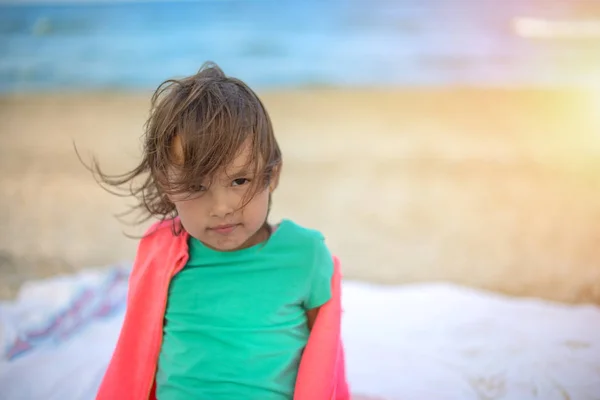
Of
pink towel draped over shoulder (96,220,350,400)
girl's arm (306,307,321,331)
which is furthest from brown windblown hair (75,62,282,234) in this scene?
girl's arm (306,307,321,331)

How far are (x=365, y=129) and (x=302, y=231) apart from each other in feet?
8.59

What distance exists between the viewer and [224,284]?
3.74 feet

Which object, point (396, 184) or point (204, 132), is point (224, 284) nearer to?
point (204, 132)

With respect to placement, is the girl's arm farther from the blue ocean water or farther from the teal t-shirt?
the blue ocean water

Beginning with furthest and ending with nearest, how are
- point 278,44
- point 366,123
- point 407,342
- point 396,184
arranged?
point 278,44 → point 366,123 → point 396,184 → point 407,342

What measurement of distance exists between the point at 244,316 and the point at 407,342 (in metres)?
0.71

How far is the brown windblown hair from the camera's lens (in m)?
0.99

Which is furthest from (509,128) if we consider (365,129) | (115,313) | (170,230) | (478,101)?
(170,230)

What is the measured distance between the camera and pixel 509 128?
11.7ft

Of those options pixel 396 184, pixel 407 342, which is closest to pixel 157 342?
pixel 407 342

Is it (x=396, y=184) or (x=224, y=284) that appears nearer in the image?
(x=224, y=284)

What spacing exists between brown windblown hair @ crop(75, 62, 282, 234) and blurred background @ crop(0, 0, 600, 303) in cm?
137

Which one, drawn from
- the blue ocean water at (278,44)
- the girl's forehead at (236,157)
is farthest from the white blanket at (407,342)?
the blue ocean water at (278,44)

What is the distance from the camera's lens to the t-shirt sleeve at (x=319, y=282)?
1.14 meters
